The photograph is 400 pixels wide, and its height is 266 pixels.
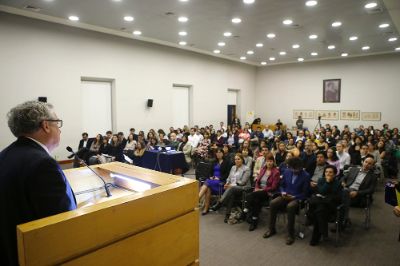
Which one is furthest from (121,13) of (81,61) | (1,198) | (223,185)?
(1,198)

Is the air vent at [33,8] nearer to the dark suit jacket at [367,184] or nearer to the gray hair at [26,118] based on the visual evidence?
the gray hair at [26,118]

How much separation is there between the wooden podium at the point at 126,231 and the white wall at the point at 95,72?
27.5ft

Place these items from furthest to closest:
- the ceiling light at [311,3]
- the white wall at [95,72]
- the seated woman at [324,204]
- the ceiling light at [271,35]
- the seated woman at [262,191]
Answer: the ceiling light at [271,35]
the white wall at [95,72]
the ceiling light at [311,3]
the seated woman at [262,191]
the seated woman at [324,204]

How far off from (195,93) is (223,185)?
28.8ft

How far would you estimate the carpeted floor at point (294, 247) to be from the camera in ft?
12.1

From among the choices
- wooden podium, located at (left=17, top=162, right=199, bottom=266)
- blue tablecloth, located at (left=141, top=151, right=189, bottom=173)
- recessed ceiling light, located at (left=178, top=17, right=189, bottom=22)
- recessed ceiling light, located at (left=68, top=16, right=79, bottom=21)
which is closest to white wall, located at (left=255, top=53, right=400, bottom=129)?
recessed ceiling light, located at (left=178, top=17, right=189, bottom=22)

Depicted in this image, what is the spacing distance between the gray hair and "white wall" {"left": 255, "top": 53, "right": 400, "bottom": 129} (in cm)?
1590

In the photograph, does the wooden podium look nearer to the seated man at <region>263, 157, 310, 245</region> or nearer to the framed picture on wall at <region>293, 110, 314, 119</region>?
the seated man at <region>263, 157, 310, 245</region>

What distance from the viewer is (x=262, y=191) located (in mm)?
4875

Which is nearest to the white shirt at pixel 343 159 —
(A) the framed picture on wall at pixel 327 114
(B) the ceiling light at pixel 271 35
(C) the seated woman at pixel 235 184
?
(C) the seated woman at pixel 235 184

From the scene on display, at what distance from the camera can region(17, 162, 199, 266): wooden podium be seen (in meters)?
0.90

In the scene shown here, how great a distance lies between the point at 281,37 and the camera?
34.0 ft

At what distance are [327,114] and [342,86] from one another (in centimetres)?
164

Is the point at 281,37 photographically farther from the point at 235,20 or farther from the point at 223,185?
the point at 223,185
